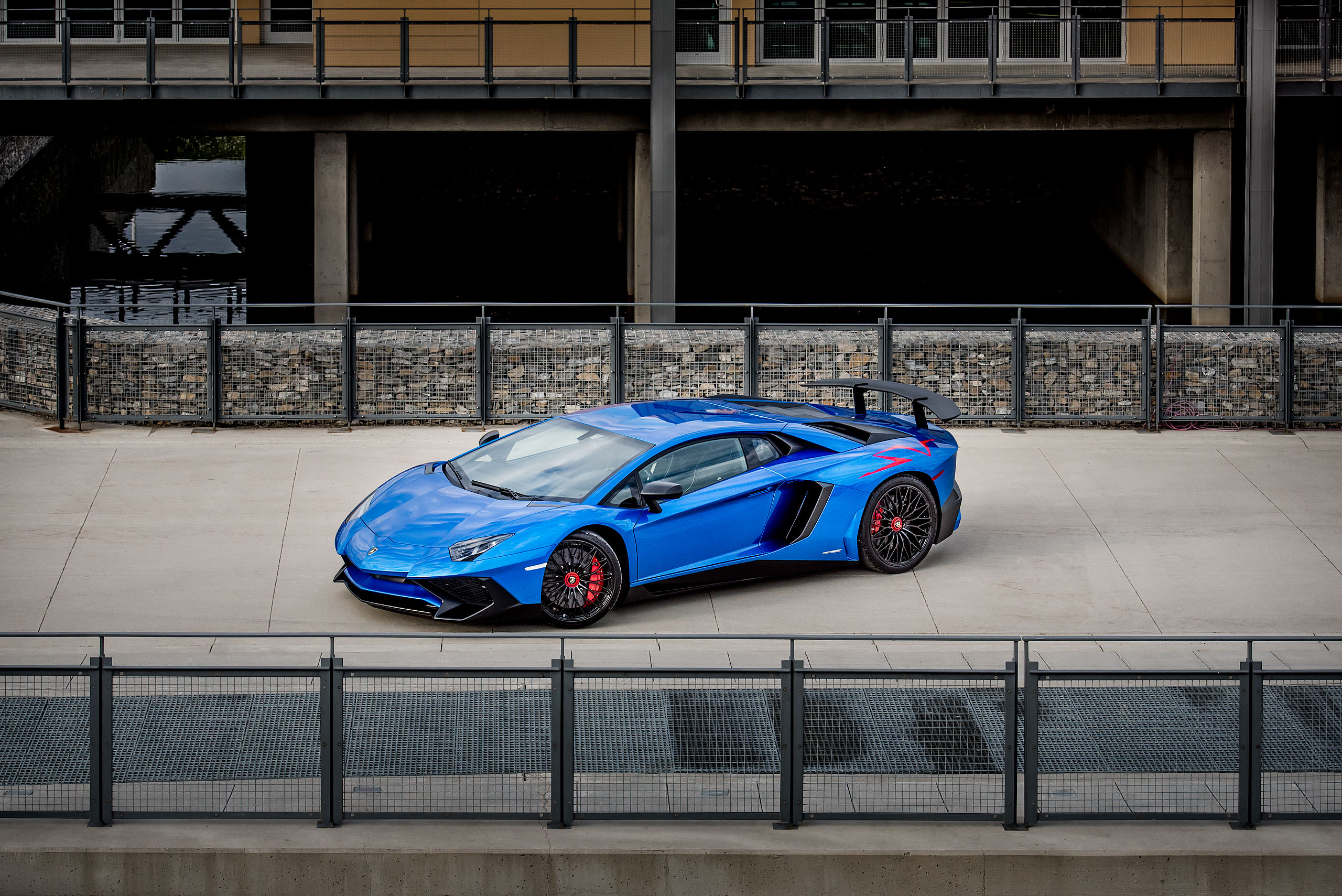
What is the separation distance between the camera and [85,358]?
16.2 metres

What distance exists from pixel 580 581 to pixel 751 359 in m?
6.57

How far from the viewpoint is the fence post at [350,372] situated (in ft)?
53.8

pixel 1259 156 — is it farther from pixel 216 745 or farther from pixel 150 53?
pixel 216 745

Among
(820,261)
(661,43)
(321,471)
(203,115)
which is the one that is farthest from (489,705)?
(820,261)

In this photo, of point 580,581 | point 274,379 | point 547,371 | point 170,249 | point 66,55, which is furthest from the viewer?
point 170,249

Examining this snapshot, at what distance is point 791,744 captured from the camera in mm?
7578

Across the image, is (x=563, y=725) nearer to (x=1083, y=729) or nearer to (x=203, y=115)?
(x=1083, y=729)

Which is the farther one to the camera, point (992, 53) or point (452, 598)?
point (992, 53)

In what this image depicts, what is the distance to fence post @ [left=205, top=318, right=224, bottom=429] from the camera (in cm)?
1625

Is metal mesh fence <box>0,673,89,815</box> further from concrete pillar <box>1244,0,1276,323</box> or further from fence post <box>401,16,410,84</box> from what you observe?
concrete pillar <box>1244,0,1276,323</box>

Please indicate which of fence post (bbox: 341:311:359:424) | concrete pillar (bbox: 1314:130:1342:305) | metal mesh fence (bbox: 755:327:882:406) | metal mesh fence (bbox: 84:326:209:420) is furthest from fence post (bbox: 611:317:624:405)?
concrete pillar (bbox: 1314:130:1342:305)

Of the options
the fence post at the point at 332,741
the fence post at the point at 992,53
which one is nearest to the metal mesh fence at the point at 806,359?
the fence post at the point at 992,53

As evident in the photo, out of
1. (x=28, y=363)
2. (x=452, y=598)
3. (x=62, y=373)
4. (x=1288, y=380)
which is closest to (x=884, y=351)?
(x=1288, y=380)

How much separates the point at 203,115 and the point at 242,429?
8932 millimetres
